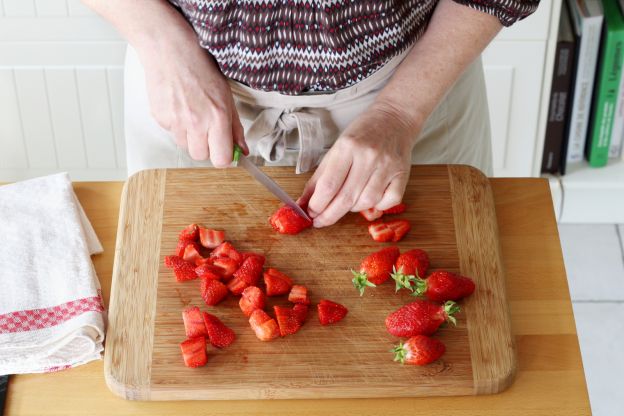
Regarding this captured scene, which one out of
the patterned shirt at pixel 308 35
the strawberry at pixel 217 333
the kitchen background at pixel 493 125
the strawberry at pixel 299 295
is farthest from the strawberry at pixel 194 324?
the kitchen background at pixel 493 125

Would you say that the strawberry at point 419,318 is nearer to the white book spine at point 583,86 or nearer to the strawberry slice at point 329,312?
the strawberry slice at point 329,312

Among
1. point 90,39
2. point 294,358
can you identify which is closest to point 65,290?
point 294,358

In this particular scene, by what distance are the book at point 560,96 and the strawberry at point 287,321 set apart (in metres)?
1.24

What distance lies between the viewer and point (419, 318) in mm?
1082

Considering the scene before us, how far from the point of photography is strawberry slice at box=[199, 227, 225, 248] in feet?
3.93

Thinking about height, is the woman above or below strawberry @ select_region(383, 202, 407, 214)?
above

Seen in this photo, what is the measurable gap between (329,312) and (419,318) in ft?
0.36

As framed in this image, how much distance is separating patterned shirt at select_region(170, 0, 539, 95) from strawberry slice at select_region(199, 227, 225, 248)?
0.21m

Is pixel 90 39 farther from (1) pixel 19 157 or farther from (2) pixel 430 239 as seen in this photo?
(2) pixel 430 239

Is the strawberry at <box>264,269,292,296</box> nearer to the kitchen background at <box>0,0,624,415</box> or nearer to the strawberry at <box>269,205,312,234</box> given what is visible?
the strawberry at <box>269,205,312,234</box>

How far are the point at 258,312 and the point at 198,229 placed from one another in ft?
0.58

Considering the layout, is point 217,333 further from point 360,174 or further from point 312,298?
point 360,174

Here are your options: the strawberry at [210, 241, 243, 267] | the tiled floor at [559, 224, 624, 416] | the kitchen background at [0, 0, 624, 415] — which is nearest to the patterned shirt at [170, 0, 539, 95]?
the strawberry at [210, 241, 243, 267]

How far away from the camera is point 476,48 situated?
1.26m
